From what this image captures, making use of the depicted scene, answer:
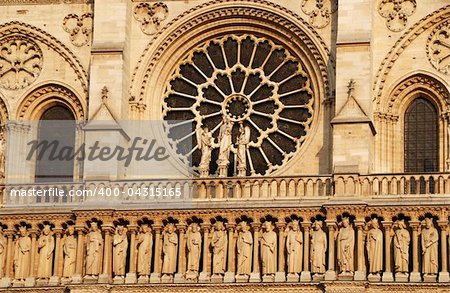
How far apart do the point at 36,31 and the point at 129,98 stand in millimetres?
2811

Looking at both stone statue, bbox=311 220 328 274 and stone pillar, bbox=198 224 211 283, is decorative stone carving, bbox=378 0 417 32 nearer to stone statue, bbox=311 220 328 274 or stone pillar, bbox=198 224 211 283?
stone statue, bbox=311 220 328 274

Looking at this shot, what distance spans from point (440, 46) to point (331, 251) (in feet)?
17.4

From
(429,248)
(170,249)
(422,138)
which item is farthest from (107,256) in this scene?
(422,138)

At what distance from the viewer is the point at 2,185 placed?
33719 millimetres

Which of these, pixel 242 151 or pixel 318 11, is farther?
pixel 318 11

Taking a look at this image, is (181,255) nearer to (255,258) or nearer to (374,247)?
(255,258)

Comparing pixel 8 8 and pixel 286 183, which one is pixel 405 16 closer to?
pixel 286 183

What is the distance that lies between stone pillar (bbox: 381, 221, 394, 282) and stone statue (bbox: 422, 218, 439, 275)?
682 mm

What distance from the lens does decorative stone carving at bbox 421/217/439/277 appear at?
31.0 meters

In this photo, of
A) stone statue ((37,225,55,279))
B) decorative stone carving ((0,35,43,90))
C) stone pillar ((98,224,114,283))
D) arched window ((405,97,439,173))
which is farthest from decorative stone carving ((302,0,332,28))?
stone statue ((37,225,55,279))

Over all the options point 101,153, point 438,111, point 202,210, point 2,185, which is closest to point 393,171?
point 438,111

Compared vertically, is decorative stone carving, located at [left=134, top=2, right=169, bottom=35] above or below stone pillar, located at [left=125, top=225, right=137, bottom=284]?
above

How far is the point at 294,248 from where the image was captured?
31781mm

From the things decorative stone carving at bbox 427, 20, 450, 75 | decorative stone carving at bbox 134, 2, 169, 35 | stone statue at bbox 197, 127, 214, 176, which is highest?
decorative stone carving at bbox 134, 2, 169, 35
